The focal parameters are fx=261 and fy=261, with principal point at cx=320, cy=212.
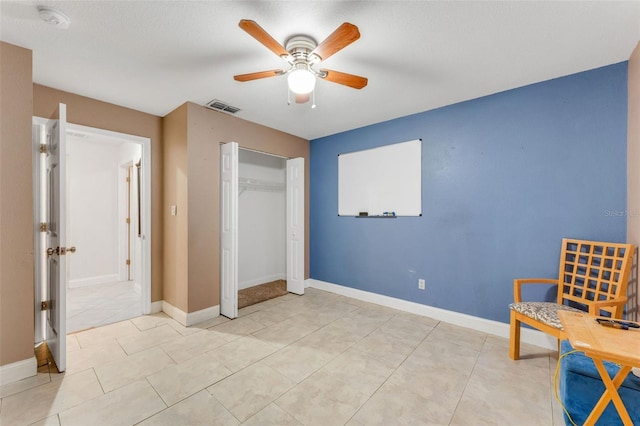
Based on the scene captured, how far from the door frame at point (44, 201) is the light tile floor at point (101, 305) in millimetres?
337

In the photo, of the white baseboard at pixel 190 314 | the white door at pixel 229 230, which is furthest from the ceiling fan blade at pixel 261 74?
the white baseboard at pixel 190 314

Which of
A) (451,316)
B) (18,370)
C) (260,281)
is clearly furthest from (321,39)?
(260,281)

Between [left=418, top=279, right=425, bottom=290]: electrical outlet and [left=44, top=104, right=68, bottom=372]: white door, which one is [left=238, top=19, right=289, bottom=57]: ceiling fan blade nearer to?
[left=44, top=104, right=68, bottom=372]: white door

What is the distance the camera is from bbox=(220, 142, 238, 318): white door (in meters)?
3.17

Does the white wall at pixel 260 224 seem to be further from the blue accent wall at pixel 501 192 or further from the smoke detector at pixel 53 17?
the smoke detector at pixel 53 17

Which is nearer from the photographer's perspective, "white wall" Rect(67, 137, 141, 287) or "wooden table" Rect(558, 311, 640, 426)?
"wooden table" Rect(558, 311, 640, 426)

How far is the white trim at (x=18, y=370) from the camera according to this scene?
1912mm

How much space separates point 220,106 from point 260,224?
7.41 ft

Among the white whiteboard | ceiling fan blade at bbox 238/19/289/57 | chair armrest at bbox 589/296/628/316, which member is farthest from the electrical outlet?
ceiling fan blade at bbox 238/19/289/57

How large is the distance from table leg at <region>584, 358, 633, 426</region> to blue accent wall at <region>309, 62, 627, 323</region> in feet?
4.36

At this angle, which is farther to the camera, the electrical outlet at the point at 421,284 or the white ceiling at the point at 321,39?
the electrical outlet at the point at 421,284

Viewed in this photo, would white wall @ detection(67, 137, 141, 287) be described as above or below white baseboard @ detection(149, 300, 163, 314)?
above

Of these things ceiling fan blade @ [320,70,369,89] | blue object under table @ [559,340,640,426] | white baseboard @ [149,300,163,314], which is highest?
ceiling fan blade @ [320,70,369,89]

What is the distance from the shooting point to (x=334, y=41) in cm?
155
